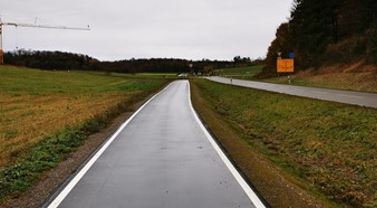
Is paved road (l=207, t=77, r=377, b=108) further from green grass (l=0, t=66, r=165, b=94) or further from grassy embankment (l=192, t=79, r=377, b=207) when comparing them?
green grass (l=0, t=66, r=165, b=94)

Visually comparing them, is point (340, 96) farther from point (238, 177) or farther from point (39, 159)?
point (39, 159)

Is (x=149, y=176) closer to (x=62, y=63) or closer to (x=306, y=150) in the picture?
(x=306, y=150)

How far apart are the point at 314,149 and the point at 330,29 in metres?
61.4

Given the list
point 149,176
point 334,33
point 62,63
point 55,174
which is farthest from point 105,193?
point 62,63

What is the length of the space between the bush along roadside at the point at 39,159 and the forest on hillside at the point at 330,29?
4536 centimetres

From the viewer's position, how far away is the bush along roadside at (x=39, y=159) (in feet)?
31.0

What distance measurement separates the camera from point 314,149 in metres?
15.8

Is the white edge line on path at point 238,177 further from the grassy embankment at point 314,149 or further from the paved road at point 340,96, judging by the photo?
the paved road at point 340,96

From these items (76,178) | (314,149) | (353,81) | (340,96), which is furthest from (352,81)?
(76,178)

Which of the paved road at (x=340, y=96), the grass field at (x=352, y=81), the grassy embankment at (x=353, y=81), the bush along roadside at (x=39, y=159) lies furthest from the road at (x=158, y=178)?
the grass field at (x=352, y=81)

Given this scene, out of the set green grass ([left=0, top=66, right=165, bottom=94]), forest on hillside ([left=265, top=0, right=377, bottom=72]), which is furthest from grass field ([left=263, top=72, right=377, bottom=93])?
green grass ([left=0, top=66, right=165, bottom=94])

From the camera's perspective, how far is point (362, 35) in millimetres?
62656

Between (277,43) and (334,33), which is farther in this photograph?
(277,43)

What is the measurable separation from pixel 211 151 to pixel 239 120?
1322 centimetres
